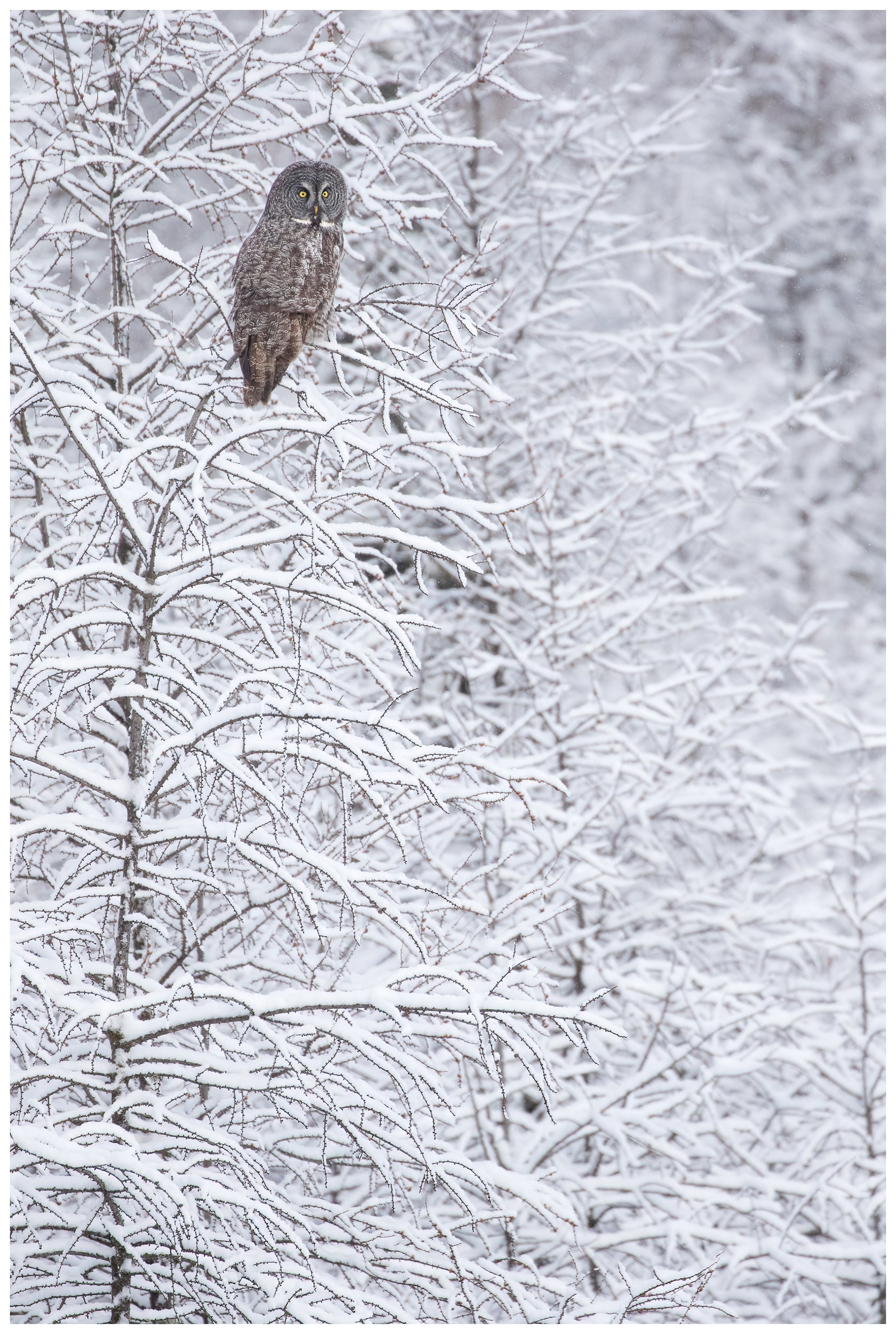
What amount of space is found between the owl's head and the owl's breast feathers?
0.03 m

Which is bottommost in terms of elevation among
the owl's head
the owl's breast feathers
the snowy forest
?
the snowy forest

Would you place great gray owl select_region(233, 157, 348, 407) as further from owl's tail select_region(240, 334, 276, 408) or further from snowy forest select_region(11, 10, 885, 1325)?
snowy forest select_region(11, 10, 885, 1325)

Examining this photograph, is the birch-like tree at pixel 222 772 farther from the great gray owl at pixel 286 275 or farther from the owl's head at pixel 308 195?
the owl's head at pixel 308 195

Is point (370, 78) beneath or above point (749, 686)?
above

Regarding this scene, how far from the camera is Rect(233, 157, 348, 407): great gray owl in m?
2.86

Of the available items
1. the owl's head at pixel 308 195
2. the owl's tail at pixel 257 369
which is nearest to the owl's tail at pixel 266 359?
the owl's tail at pixel 257 369

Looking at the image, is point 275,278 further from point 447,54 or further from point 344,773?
point 447,54

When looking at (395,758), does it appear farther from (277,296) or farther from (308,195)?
(308,195)

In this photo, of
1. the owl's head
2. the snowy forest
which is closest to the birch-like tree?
the snowy forest

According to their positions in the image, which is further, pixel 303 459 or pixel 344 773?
pixel 303 459

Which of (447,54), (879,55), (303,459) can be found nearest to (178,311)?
(303,459)

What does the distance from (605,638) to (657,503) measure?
1.56 metres

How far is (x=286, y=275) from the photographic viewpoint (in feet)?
9.39

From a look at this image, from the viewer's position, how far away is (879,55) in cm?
1282
